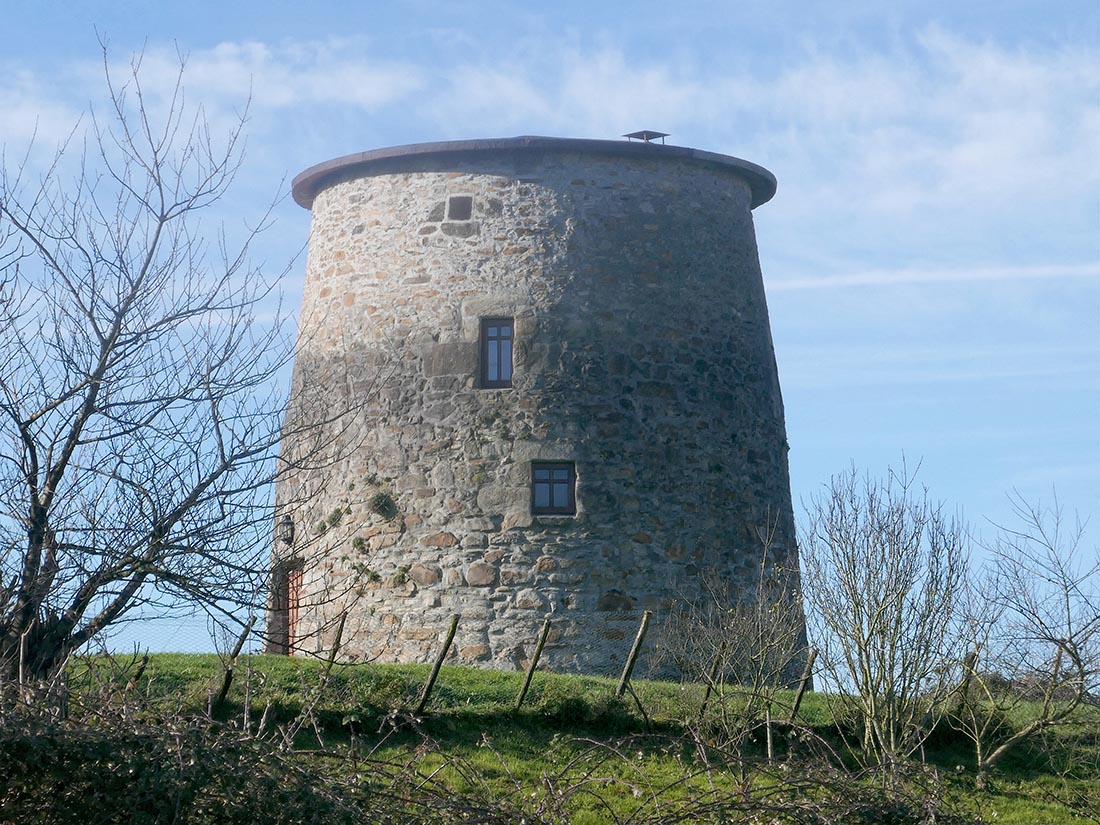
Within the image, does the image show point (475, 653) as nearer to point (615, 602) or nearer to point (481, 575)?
point (481, 575)

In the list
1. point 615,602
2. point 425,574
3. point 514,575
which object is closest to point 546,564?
point 514,575

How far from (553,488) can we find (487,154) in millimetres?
4267

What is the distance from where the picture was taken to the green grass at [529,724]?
13078 mm

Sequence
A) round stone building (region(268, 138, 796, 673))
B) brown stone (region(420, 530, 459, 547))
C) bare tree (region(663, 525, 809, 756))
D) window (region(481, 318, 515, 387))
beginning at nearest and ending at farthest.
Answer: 1. bare tree (region(663, 525, 809, 756))
2. round stone building (region(268, 138, 796, 673))
3. brown stone (region(420, 530, 459, 547))
4. window (region(481, 318, 515, 387))

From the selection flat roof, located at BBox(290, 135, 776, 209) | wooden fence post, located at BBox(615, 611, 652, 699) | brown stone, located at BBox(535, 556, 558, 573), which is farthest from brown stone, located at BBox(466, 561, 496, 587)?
flat roof, located at BBox(290, 135, 776, 209)

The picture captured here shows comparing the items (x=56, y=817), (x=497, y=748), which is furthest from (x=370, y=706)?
(x=56, y=817)

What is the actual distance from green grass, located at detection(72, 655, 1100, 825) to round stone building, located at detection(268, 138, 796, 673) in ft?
4.95

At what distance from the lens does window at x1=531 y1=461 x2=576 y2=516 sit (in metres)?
17.6

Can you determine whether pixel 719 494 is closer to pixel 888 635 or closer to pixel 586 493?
pixel 586 493

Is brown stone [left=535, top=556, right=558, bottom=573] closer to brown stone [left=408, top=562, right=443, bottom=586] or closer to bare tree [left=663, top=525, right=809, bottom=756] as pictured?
brown stone [left=408, top=562, right=443, bottom=586]

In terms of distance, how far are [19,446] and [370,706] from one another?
4886mm

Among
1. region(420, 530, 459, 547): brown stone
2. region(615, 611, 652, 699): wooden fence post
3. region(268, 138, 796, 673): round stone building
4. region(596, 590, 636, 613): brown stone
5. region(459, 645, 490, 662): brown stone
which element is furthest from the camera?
region(420, 530, 459, 547): brown stone

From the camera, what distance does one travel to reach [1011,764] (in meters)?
15.5

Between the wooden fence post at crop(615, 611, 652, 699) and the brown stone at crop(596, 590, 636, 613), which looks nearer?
the wooden fence post at crop(615, 611, 652, 699)
